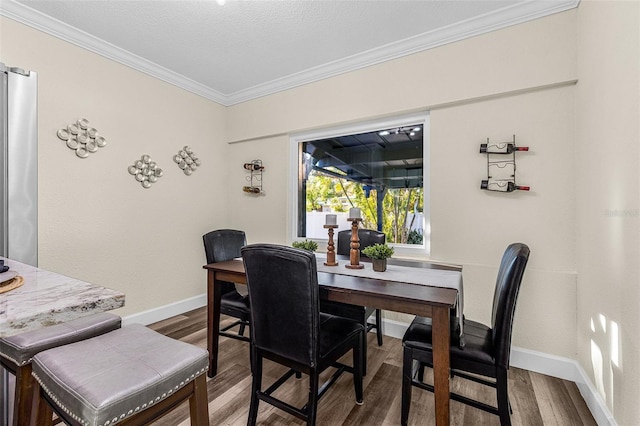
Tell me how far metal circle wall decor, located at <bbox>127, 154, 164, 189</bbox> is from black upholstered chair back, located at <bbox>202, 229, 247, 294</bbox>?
3.52 feet

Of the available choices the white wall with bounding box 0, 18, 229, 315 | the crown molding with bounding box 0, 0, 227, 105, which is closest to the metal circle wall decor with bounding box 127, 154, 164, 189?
the white wall with bounding box 0, 18, 229, 315

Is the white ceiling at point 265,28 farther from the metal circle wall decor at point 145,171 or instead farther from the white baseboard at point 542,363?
the white baseboard at point 542,363

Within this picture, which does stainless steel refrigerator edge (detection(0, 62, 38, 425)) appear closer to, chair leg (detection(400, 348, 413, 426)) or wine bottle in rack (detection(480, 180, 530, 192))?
chair leg (detection(400, 348, 413, 426))

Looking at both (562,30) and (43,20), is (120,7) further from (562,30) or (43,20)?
(562,30)

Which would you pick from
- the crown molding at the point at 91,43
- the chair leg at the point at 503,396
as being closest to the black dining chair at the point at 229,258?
the chair leg at the point at 503,396

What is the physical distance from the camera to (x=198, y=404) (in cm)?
114

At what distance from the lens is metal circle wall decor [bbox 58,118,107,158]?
8.16 feet

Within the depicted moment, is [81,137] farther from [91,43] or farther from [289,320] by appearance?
[289,320]

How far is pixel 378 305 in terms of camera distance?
155cm

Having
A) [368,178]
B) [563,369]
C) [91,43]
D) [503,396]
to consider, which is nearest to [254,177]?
[368,178]

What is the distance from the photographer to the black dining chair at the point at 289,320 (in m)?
1.43

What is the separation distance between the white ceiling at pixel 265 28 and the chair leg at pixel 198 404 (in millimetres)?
2438

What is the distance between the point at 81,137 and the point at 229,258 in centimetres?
167

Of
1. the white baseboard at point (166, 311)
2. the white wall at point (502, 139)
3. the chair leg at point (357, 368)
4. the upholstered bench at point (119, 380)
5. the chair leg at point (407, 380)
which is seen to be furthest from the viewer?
the white baseboard at point (166, 311)
